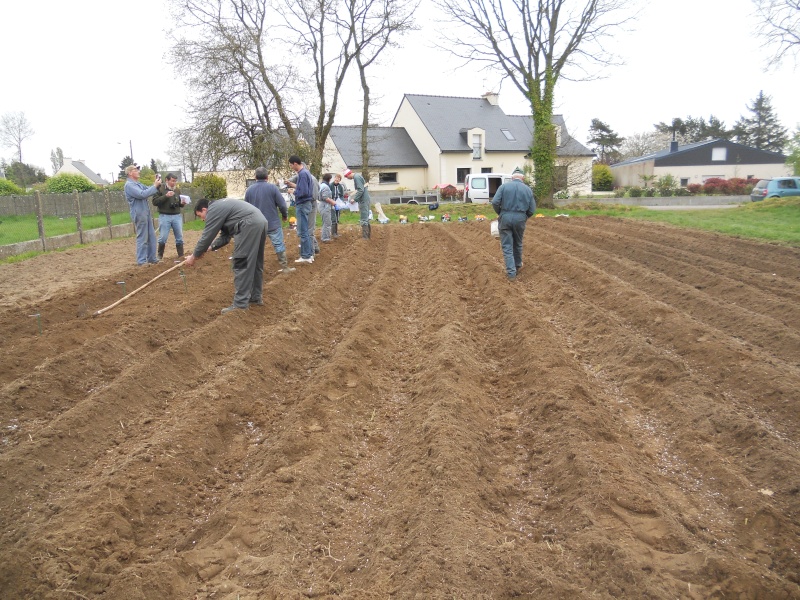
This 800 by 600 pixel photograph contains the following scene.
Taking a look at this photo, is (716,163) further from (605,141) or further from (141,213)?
(141,213)

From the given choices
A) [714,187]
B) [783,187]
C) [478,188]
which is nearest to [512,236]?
[478,188]

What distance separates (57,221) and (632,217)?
771 inches

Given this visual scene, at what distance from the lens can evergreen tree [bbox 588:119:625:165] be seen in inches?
2766

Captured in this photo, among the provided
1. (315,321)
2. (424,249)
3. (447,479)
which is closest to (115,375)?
(315,321)

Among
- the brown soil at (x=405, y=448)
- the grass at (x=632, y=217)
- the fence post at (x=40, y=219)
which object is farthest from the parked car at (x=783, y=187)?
the fence post at (x=40, y=219)

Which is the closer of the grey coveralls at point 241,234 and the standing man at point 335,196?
the grey coveralls at point 241,234

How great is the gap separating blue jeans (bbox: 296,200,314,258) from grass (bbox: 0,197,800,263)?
7247mm

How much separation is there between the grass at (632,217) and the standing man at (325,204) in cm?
703

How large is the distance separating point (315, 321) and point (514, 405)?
3.23m

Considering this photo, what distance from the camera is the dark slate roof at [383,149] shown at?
41469mm

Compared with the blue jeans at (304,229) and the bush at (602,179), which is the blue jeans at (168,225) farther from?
the bush at (602,179)

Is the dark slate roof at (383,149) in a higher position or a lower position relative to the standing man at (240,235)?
higher

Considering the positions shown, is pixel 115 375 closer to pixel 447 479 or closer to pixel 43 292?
pixel 447 479

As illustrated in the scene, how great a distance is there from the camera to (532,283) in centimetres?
973
